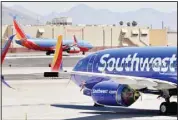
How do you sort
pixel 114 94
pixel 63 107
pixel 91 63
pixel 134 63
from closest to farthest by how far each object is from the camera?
pixel 114 94, pixel 134 63, pixel 91 63, pixel 63 107

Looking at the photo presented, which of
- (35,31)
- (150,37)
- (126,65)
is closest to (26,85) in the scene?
(126,65)

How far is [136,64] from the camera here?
101 ft

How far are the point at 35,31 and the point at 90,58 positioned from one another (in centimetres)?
14287

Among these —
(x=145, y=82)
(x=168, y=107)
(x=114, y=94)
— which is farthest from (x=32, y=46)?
(x=145, y=82)

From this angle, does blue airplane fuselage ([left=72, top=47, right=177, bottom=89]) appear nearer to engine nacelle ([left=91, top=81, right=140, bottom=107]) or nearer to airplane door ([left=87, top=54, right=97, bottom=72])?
airplane door ([left=87, top=54, right=97, bottom=72])

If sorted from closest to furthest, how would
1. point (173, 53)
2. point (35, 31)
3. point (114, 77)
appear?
1. point (114, 77)
2. point (173, 53)
3. point (35, 31)

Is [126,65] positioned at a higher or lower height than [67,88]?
higher

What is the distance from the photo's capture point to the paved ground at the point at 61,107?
3033 centimetres

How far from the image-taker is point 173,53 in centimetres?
2936

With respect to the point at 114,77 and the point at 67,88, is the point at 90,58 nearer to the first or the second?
the point at 114,77

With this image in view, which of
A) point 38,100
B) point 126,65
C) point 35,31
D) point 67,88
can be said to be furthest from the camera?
point 35,31

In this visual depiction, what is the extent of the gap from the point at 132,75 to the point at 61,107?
21.6 ft

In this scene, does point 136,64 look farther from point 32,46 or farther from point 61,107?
point 32,46

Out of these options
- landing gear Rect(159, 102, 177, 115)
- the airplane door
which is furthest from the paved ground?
the airplane door
